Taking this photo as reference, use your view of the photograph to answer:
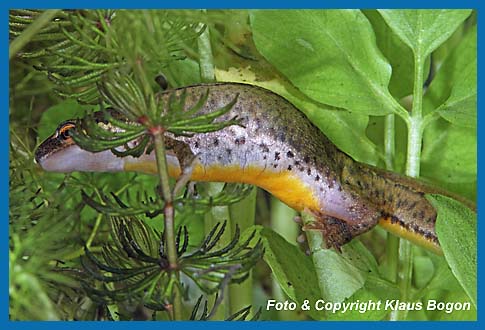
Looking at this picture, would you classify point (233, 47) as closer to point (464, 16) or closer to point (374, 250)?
point (464, 16)

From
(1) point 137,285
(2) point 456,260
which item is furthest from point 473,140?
(1) point 137,285

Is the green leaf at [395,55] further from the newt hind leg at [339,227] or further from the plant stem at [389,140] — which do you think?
the newt hind leg at [339,227]

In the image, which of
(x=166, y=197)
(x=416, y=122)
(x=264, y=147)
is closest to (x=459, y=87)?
(x=416, y=122)

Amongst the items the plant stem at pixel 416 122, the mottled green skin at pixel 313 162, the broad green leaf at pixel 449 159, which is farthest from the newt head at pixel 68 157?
the broad green leaf at pixel 449 159

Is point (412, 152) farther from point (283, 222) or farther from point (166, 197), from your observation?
point (166, 197)

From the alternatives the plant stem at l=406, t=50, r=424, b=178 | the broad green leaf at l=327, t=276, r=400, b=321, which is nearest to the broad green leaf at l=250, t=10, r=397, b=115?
the plant stem at l=406, t=50, r=424, b=178
